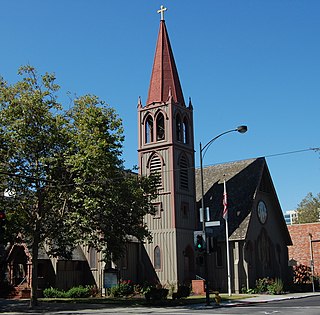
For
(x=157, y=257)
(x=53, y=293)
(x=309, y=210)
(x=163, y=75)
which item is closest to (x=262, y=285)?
(x=157, y=257)

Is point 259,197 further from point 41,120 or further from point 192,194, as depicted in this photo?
point 41,120

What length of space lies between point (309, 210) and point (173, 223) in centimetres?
4795

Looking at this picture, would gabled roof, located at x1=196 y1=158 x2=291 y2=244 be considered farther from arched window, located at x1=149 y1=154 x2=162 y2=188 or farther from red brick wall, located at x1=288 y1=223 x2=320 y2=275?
arched window, located at x1=149 y1=154 x2=162 y2=188

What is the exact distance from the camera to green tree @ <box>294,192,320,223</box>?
273ft

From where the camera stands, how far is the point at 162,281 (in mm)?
42469

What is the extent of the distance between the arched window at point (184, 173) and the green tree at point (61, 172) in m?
13.3

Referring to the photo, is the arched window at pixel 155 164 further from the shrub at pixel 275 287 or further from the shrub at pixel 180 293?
the shrub at pixel 275 287

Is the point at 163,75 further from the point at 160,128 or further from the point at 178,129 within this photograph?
the point at 178,129

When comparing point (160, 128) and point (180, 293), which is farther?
point (160, 128)

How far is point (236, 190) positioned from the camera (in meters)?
48.5

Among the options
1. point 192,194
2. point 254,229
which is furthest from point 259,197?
point 192,194

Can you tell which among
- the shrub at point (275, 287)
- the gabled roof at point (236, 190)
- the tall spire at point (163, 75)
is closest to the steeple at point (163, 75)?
the tall spire at point (163, 75)

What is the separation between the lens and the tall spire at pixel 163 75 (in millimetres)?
45812

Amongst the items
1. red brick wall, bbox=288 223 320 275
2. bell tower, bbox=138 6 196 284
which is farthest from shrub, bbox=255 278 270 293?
red brick wall, bbox=288 223 320 275
